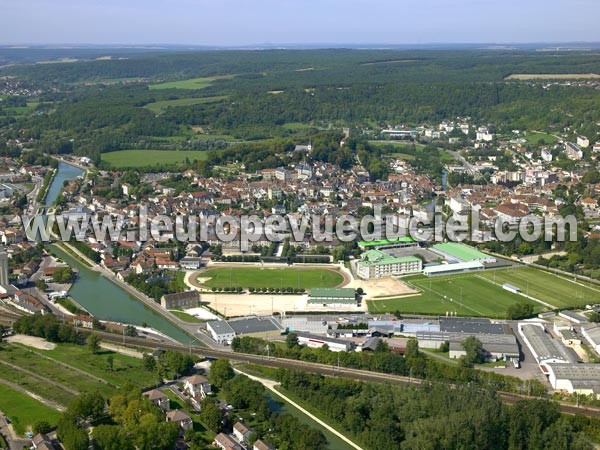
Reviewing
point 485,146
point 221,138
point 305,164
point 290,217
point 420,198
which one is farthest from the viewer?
point 221,138

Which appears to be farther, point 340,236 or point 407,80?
point 407,80

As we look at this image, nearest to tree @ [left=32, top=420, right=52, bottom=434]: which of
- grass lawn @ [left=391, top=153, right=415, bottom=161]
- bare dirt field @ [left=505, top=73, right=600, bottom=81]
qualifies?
grass lawn @ [left=391, top=153, right=415, bottom=161]

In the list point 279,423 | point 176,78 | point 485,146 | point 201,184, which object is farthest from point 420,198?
point 176,78

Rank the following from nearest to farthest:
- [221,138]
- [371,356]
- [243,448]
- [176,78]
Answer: [243,448] → [371,356] → [221,138] → [176,78]

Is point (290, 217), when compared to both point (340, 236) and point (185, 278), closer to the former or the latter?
point (340, 236)

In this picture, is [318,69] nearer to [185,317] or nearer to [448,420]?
[185,317]

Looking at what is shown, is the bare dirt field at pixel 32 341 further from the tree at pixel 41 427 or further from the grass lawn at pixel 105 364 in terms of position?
the tree at pixel 41 427

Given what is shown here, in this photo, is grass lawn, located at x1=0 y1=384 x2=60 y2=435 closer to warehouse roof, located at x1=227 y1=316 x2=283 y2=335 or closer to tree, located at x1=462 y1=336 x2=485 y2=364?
warehouse roof, located at x1=227 y1=316 x2=283 y2=335
